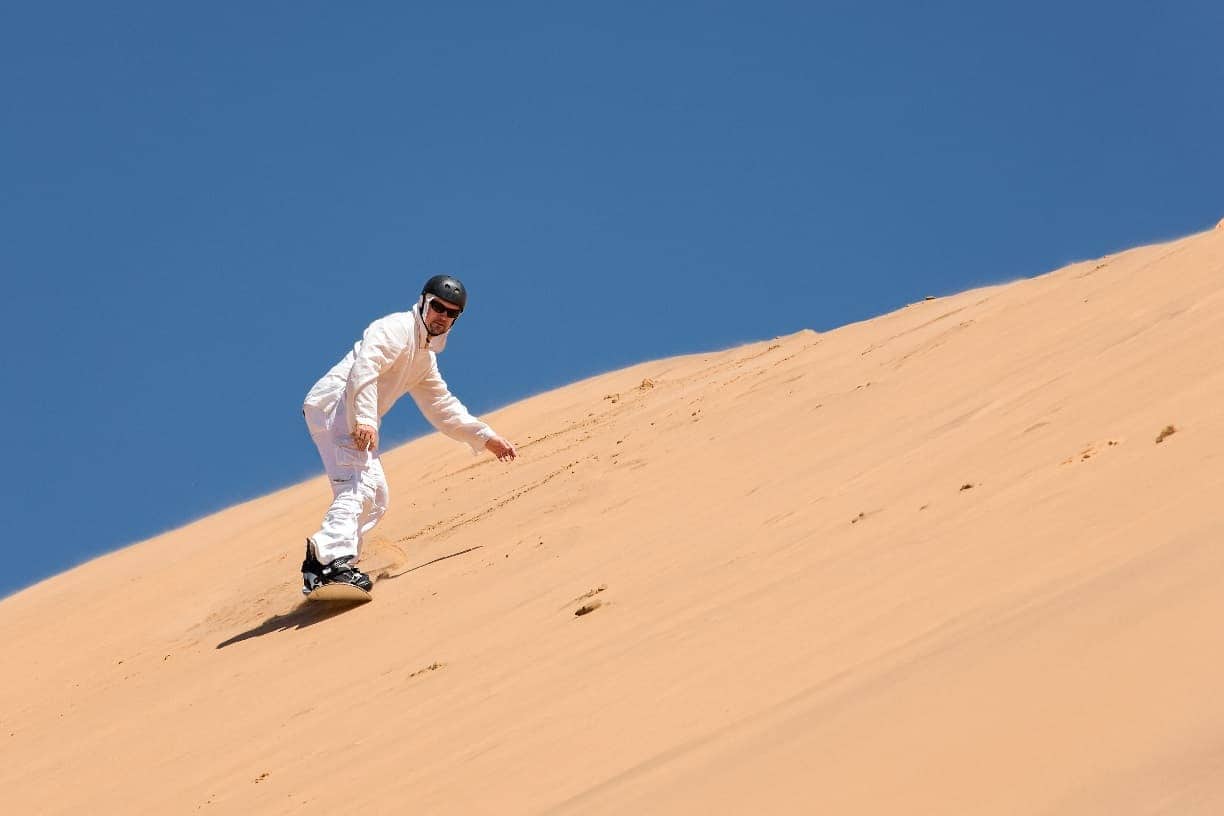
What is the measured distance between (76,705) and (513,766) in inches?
145

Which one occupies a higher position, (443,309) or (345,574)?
(443,309)

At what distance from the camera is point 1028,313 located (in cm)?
750

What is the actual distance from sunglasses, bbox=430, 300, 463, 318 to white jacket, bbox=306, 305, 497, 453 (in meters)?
0.10

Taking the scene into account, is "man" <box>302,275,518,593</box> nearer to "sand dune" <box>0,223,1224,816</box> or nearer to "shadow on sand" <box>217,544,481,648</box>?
"shadow on sand" <box>217,544,481,648</box>

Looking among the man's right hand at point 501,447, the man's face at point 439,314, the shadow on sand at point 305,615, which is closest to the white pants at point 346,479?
the shadow on sand at point 305,615

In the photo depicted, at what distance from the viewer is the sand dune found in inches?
109

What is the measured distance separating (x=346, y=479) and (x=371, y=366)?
51 cm

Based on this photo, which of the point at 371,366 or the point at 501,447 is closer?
the point at 371,366

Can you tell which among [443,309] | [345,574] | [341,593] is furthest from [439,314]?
[341,593]

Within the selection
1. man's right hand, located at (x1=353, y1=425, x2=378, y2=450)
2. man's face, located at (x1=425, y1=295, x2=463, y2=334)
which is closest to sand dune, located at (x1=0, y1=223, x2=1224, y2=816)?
man's right hand, located at (x1=353, y1=425, x2=378, y2=450)

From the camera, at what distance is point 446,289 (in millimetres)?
7301

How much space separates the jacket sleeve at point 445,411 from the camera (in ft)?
25.8

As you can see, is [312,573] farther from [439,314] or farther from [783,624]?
[783,624]

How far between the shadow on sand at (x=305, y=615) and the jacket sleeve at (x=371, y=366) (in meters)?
0.66
